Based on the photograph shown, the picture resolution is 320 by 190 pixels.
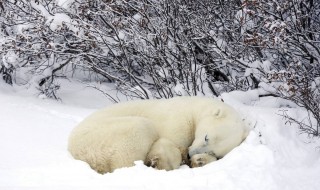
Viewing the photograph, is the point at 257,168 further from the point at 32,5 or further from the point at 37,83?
→ the point at 37,83

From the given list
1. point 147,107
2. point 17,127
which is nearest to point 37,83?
point 17,127

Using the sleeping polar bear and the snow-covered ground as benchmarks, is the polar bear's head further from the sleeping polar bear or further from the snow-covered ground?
the snow-covered ground

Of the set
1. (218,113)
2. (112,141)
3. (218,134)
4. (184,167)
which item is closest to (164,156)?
(184,167)

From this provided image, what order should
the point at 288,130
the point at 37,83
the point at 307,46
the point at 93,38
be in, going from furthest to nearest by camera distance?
the point at 37,83 → the point at 93,38 → the point at 307,46 → the point at 288,130

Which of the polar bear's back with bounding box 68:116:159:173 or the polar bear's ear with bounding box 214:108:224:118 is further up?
the polar bear's ear with bounding box 214:108:224:118

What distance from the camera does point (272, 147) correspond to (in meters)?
4.07

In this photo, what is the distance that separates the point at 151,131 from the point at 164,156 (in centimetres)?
35

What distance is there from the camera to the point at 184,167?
4.18 m

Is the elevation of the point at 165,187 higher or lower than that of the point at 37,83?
higher

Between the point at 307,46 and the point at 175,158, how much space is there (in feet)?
10.7

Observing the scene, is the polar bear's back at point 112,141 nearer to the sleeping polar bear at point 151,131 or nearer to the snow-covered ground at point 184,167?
the sleeping polar bear at point 151,131

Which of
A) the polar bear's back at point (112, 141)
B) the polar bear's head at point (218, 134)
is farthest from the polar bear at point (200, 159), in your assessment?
the polar bear's back at point (112, 141)

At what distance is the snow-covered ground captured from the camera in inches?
131

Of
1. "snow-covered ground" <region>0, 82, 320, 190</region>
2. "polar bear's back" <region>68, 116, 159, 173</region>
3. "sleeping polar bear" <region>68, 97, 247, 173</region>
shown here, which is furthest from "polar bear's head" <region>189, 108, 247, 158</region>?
"polar bear's back" <region>68, 116, 159, 173</region>
